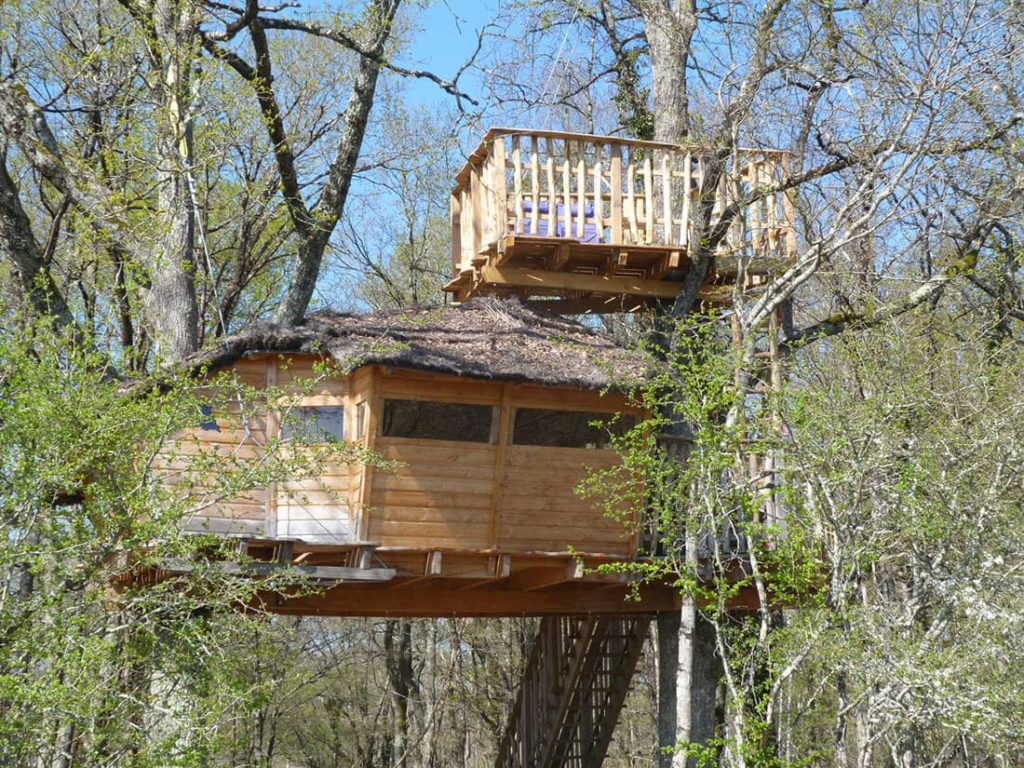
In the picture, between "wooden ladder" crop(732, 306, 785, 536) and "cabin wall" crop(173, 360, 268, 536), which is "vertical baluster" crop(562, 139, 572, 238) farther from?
"cabin wall" crop(173, 360, 268, 536)

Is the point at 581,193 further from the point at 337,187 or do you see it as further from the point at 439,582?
the point at 439,582

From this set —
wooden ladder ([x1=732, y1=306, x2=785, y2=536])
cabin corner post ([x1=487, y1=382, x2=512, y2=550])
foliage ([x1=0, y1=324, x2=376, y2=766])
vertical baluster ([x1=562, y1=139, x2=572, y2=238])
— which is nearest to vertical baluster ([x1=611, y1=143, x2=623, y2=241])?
vertical baluster ([x1=562, y1=139, x2=572, y2=238])

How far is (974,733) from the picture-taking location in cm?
749

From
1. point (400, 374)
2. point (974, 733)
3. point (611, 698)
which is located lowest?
point (611, 698)

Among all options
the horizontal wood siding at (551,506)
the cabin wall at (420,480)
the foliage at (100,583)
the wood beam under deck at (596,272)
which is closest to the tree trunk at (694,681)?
the horizontal wood siding at (551,506)

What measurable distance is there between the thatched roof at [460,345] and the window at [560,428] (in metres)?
0.45

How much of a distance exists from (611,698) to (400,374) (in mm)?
6008

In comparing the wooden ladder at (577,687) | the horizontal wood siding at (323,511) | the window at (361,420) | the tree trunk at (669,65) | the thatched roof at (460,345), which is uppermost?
the tree trunk at (669,65)

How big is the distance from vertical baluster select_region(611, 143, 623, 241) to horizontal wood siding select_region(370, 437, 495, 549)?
104 inches

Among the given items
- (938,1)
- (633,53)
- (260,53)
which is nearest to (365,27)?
(260,53)

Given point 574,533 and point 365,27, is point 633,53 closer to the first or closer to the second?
point 365,27

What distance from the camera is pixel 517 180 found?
1076 cm

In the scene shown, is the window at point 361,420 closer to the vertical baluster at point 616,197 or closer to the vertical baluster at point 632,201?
the vertical baluster at point 616,197

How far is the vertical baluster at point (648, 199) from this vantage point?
11.2 m
